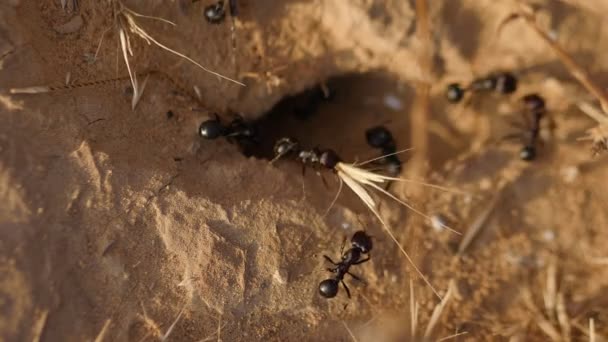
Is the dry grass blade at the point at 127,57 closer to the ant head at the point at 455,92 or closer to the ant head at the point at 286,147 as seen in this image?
the ant head at the point at 286,147

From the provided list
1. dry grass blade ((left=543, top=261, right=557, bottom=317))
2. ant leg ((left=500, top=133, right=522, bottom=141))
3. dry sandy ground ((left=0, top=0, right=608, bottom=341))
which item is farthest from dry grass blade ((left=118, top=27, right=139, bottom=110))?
dry grass blade ((left=543, top=261, right=557, bottom=317))

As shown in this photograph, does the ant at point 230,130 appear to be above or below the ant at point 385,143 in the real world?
above

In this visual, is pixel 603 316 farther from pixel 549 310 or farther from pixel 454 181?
pixel 454 181

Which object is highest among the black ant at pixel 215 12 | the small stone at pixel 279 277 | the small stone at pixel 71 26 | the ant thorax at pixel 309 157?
the black ant at pixel 215 12

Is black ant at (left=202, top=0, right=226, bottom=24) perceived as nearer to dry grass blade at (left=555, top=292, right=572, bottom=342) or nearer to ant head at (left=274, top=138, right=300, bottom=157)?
ant head at (left=274, top=138, right=300, bottom=157)

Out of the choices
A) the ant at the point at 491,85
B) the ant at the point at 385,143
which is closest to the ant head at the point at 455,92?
the ant at the point at 491,85

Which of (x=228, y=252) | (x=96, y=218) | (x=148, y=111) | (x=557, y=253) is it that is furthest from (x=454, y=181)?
(x=96, y=218)
